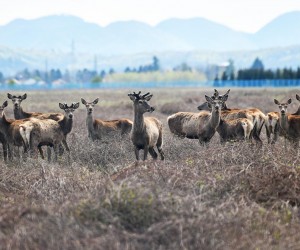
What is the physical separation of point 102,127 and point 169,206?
517 inches

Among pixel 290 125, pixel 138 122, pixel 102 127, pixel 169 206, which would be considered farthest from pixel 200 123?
pixel 169 206

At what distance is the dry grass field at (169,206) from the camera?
901 centimetres

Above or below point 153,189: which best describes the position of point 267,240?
below

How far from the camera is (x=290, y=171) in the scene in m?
12.0

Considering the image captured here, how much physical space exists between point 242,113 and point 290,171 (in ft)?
28.2

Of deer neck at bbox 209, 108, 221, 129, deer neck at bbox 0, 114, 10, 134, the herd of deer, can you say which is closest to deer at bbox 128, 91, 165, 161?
the herd of deer

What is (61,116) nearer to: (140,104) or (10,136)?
(10,136)

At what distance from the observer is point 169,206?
31.2 feet

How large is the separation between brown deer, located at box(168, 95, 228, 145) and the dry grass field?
17.0 feet

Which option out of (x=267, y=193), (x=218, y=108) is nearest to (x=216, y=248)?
(x=267, y=193)

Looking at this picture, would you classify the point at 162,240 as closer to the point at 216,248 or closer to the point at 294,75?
the point at 216,248

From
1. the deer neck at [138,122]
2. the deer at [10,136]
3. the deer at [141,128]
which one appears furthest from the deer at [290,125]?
the deer at [10,136]


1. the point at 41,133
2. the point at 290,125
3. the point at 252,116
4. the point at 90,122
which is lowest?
the point at 90,122

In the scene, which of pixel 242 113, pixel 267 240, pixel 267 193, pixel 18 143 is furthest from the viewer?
pixel 242 113
